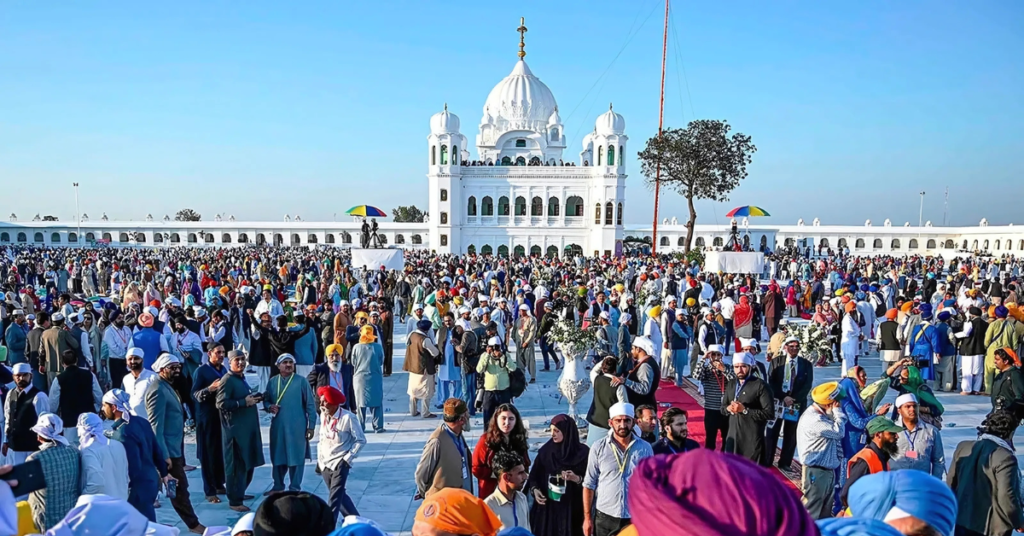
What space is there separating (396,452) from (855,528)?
5.76m

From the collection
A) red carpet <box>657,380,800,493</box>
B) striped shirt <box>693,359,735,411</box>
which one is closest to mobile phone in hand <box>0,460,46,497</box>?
striped shirt <box>693,359,735,411</box>

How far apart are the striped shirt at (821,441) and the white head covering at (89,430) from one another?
4.73 meters

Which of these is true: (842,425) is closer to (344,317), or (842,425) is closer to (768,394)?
(768,394)

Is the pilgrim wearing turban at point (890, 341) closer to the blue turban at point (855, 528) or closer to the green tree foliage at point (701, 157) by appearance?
the blue turban at point (855, 528)

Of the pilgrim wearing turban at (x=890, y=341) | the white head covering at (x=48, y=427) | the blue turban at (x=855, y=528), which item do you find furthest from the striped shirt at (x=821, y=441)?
the pilgrim wearing turban at (x=890, y=341)

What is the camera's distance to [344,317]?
9336 millimetres

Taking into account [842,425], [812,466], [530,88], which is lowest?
[812,466]

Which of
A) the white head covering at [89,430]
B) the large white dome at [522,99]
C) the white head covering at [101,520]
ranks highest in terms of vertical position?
the large white dome at [522,99]

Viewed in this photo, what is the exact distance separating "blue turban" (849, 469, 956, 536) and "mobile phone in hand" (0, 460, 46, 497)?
11.7 feet

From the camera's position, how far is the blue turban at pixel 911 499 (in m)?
2.06

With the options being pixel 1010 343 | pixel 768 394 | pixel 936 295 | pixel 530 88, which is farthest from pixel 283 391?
pixel 530 88

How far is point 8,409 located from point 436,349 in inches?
167

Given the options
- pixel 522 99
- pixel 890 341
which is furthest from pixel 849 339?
pixel 522 99

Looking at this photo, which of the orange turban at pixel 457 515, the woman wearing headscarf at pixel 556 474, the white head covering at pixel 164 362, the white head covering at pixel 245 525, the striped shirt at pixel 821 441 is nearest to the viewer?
the orange turban at pixel 457 515
